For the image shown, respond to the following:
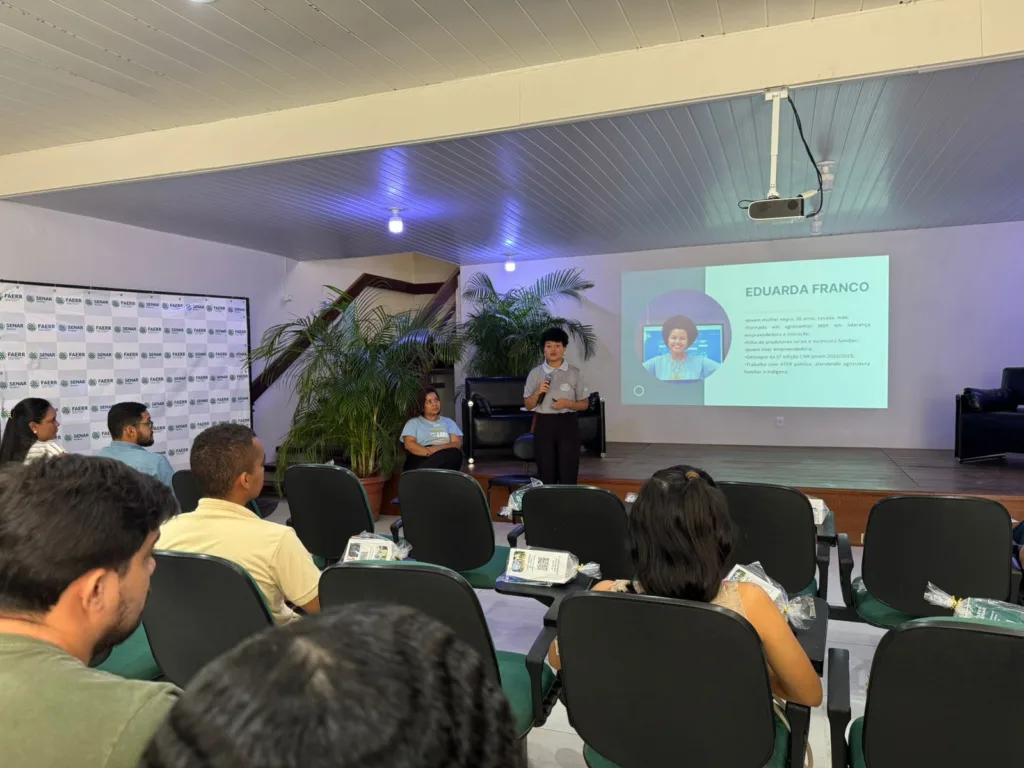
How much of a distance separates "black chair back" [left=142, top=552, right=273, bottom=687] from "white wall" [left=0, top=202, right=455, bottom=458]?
393 cm

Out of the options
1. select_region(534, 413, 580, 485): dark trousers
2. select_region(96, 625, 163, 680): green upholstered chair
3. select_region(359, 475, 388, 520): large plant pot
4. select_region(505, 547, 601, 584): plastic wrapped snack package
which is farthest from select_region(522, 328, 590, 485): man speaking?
select_region(96, 625, 163, 680): green upholstered chair

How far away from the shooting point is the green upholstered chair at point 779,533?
249 cm

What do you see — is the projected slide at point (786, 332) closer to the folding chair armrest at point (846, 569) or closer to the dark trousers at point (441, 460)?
the dark trousers at point (441, 460)

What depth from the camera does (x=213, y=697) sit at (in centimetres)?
39

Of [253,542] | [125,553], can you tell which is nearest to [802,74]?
[253,542]

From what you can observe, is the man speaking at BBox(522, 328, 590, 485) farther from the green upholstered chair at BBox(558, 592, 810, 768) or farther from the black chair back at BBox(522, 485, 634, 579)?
the green upholstered chair at BBox(558, 592, 810, 768)

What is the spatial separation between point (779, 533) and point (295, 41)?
2.86 metres

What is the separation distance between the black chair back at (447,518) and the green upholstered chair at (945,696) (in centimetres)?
166

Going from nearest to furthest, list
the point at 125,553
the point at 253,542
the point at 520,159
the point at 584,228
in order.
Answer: the point at 125,553
the point at 253,542
the point at 520,159
the point at 584,228

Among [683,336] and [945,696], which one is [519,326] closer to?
[683,336]

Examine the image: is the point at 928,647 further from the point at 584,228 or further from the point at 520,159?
the point at 584,228

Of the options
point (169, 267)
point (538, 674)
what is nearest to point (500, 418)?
point (169, 267)

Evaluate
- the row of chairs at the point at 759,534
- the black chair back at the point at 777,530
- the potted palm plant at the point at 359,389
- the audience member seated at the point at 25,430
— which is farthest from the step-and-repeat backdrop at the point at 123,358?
the black chair back at the point at 777,530

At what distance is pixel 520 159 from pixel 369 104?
0.99 metres
